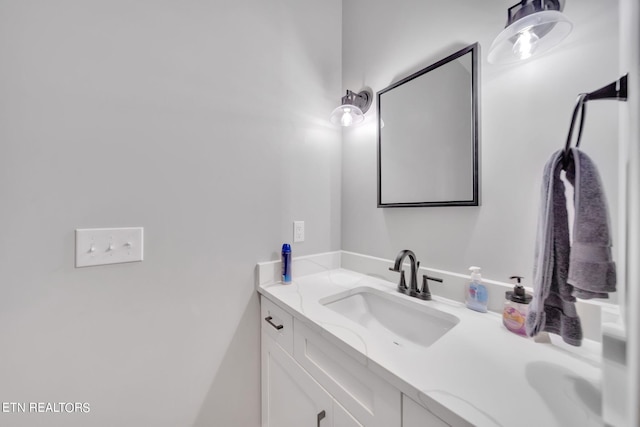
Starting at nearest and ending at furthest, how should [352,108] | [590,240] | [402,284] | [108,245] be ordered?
1. [590,240]
2. [108,245]
3. [402,284]
4. [352,108]

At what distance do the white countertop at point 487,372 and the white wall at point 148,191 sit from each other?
0.50m

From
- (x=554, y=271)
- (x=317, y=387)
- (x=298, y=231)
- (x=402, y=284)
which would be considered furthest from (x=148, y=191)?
(x=554, y=271)

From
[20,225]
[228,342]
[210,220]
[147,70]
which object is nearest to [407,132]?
[210,220]

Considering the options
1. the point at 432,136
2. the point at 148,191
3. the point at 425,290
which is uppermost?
the point at 432,136

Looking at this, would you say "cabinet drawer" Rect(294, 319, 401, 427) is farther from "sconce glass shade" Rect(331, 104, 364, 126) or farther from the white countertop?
"sconce glass shade" Rect(331, 104, 364, 126)

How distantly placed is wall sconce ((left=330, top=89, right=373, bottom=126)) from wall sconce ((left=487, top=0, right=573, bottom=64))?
0.58 m

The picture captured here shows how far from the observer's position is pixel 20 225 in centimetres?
65

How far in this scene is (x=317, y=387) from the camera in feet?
2.35

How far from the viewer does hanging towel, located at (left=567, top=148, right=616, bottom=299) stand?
0.42 m

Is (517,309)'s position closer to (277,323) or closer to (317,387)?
(317,387)

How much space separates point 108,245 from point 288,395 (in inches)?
32.2

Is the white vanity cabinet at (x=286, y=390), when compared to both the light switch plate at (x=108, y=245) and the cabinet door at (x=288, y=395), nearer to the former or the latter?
the cabinet door at (x=288, y=395)

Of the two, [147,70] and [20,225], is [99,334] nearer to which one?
[20,225]

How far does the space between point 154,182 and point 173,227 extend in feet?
0.57
